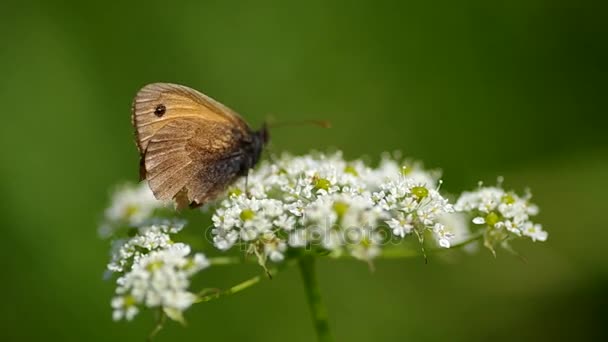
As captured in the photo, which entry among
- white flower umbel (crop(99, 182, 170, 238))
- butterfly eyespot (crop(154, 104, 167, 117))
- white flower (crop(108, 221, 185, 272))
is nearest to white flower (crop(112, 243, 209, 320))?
white flower (crop(108, 221, 185, 272))

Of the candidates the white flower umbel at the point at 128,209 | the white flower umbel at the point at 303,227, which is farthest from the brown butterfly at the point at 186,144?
the white flower umbel at the point at 128,209

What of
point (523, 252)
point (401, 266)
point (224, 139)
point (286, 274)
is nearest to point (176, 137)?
point (224, 139)

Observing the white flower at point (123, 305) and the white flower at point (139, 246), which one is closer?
the white flower at point (123, 305)

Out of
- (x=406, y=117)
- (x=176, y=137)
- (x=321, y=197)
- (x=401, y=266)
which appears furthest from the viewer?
(x=406, y=117)

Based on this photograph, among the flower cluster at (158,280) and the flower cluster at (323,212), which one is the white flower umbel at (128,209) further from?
the flower cluster at (158,280)

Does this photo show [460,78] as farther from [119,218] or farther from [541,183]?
[119,218]
